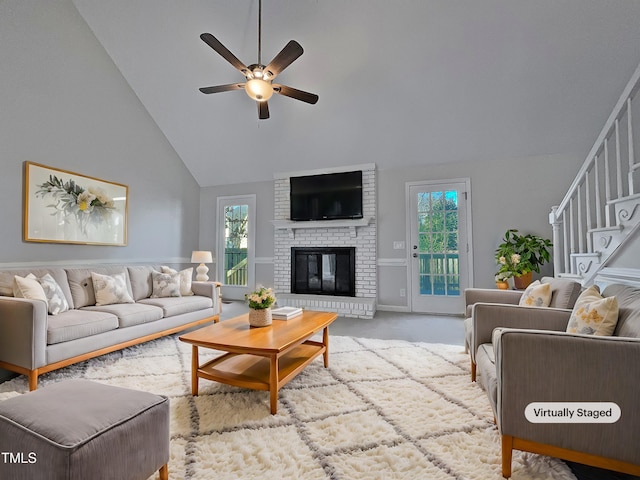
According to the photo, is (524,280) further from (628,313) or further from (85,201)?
(85,201)

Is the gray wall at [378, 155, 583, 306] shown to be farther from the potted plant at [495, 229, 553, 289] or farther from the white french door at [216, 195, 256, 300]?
the white french door at [216, 195, 256, 300]

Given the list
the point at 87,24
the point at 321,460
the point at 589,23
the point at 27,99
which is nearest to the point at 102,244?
the point at 27,99

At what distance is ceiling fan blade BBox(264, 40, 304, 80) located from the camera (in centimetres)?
258

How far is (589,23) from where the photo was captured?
3275mm

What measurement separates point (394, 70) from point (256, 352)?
146 inches

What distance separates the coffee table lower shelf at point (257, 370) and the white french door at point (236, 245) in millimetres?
3713

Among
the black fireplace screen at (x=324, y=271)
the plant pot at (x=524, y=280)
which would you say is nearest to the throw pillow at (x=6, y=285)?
the black fireplace screen at (x=324, y=271)

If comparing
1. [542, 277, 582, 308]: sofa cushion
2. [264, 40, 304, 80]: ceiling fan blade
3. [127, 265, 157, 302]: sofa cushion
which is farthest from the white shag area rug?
[264, 40, 304, 80]: ceiling fan blade

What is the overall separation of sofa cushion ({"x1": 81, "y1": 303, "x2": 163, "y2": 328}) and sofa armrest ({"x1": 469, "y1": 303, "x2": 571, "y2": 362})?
9.54ft

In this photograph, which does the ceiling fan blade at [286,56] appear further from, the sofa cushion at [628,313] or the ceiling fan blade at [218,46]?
the sofa cushion at [628,313]

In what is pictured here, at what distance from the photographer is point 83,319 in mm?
2680

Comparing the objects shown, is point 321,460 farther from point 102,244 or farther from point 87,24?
point 87,24

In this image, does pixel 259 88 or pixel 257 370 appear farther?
pixel 259 88

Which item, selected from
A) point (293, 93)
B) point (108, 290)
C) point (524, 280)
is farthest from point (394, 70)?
point (108, 290)
